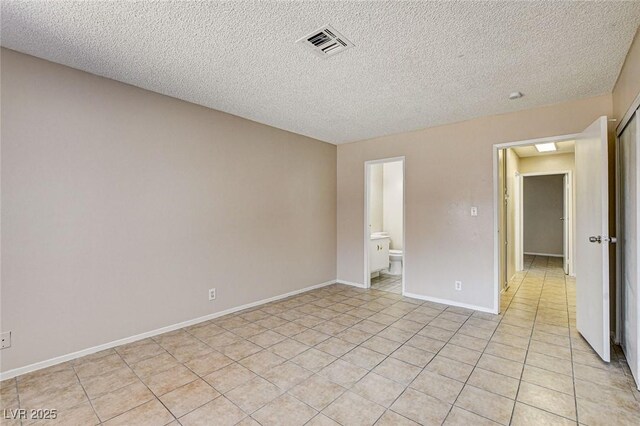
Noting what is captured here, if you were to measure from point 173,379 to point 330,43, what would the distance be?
2695 mm

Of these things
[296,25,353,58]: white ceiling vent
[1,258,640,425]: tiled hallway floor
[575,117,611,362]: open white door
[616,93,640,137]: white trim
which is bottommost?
[1,258,640,425]: tiled hallway floor

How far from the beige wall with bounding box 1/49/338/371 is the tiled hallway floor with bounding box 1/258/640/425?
385 millimetres

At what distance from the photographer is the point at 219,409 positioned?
6.02 feet

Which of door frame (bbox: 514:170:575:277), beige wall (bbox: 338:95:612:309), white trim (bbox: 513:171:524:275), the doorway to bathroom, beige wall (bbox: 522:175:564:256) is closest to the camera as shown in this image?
beige wall (bbox: 338:95:612:309)

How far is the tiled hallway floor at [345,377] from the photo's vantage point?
179 cm

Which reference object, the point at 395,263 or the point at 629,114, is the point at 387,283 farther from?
the point at 629,114

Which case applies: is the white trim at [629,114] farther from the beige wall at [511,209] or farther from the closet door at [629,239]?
the beige wall at [511,209]

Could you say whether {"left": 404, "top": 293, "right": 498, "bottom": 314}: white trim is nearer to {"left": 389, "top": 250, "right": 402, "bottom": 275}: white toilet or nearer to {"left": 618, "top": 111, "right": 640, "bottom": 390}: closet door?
{"left": 618, "top": 111, "right": 640, "bottom": 390}: closet door

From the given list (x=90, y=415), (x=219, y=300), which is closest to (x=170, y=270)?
(x=219, y=300)

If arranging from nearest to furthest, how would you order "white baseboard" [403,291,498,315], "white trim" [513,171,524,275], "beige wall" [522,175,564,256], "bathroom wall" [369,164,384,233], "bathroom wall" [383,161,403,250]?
"white baseboard" [403,291,498,315] → "white trim" [513,171,524,275] → "bathroom wall" [369,164,384,233] → "bathroom wall" [383,161,403,250] → "beige wall" [522,175,564,256]

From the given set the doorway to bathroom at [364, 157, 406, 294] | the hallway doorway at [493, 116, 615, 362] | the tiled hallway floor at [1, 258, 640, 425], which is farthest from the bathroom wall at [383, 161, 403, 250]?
the tiled hallway floor at [1, 258, 640, 425]

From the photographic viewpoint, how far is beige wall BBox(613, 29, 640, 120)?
2007 mm

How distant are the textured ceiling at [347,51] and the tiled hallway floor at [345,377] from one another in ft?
7.92

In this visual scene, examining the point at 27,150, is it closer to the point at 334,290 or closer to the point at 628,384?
the point at 334,290
